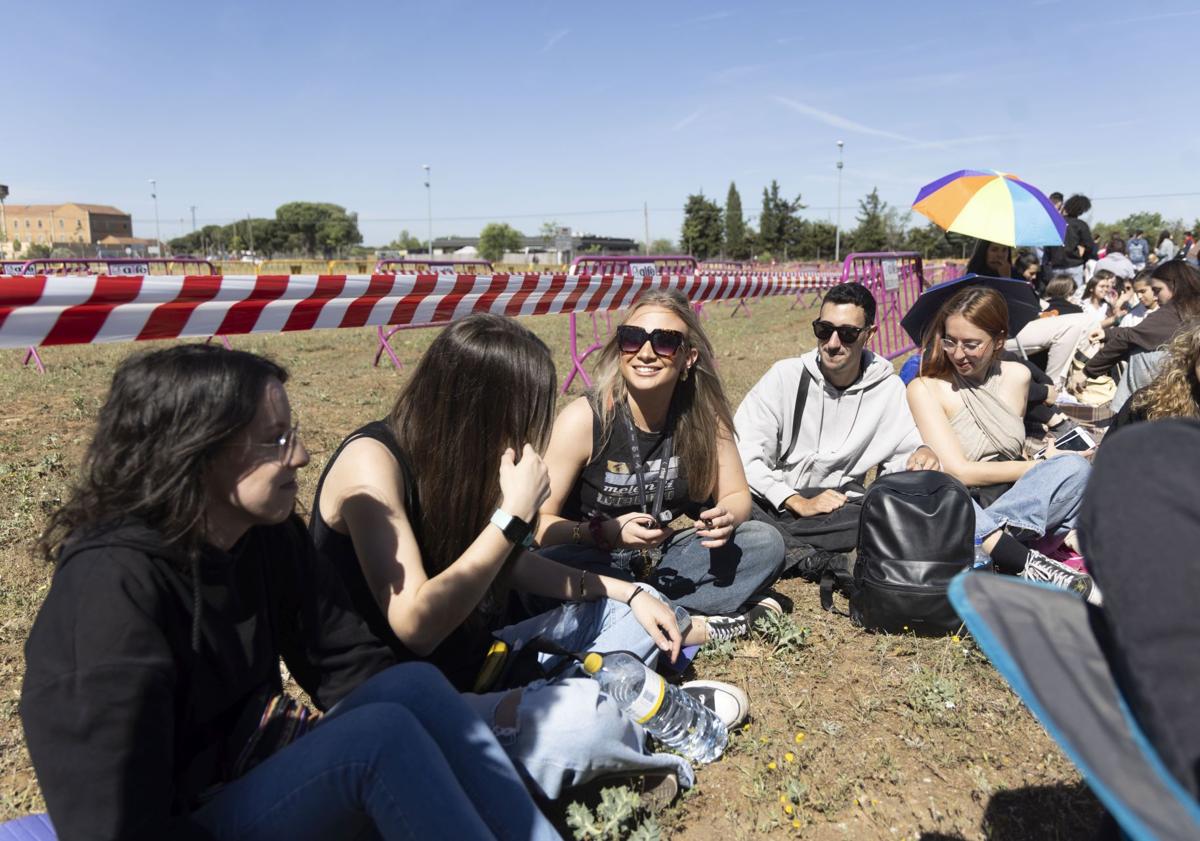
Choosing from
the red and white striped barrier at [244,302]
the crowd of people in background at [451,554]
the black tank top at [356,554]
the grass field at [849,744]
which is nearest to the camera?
the crowd of people in background at [451,554]

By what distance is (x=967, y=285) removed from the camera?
4.48 m

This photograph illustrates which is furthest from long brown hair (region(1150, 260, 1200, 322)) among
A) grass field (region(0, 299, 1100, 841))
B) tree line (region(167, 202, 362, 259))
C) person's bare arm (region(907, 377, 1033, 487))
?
tree line (region(167, 202, 362, 259))

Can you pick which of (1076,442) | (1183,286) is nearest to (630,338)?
(1076,442)

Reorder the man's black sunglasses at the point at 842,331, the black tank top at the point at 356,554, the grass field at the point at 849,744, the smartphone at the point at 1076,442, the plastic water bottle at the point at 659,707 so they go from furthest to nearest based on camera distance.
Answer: the smartphone at the point at 1076,442 < the man's black sunglasses at the point at 842,331 < the plastic water bottle at the point at 659,707 < the grass field at the point at 849,744 < the black tank top at the point at 356,554

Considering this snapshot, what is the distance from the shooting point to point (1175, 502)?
906 mm

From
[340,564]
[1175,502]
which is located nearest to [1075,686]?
[1175,502]

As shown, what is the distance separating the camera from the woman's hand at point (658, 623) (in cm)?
269

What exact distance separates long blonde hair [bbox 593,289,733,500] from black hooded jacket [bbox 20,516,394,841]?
1.66m

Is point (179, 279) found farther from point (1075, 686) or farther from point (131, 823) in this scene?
point (1075, 686)

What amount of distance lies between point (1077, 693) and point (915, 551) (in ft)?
7.40

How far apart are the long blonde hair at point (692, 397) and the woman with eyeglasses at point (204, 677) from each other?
62.8 inches

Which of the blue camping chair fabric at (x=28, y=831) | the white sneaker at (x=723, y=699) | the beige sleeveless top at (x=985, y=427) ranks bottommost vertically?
the white sneaker at (x=723, y=699)

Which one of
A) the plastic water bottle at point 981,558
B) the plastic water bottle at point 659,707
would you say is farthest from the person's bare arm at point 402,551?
the plastic water bottle at point 981,558

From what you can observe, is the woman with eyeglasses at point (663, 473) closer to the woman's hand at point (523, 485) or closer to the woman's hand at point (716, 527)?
the woman's hand at point (716, 527)
